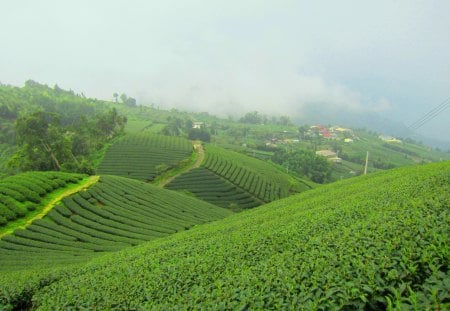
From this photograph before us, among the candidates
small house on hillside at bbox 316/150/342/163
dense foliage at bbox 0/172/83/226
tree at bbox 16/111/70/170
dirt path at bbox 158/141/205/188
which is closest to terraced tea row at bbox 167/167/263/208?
dirt path at bbox 158/141/205/188

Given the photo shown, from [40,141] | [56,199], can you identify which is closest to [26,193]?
[56,199]

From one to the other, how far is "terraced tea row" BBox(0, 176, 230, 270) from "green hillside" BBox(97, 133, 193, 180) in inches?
710

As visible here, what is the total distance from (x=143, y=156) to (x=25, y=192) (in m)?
36.8

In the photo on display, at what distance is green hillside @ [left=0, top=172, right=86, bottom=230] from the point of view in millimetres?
25484

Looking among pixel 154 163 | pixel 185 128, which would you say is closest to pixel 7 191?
pixel 154 163

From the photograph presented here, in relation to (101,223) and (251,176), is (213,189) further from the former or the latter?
(101,223)

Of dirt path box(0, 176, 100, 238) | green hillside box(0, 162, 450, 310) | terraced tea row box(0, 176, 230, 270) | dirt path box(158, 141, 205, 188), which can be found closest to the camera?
green hillside box(0, 162, 450, 310)

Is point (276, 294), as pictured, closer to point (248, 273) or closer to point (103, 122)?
point (248, 273)

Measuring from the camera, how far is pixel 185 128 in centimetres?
14575

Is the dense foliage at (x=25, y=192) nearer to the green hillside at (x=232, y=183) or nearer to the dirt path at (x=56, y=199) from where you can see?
the dirt path at (x=56, y=199)

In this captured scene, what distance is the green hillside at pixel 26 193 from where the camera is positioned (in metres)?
25.5

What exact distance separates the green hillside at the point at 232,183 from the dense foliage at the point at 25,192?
954 inches

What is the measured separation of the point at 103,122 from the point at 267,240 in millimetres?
72342

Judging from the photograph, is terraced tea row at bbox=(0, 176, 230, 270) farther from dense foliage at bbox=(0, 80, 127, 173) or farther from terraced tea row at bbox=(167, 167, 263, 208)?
dense foliage at bbox=(0, 80, 127, 173)
